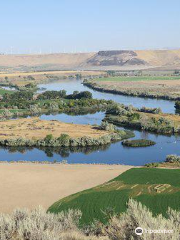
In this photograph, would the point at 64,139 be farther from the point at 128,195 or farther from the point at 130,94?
the point at 130,94

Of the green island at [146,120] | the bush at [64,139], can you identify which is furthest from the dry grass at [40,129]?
the green island at [146,120]

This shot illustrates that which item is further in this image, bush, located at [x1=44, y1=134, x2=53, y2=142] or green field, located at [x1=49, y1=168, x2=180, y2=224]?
bush, located at [x1=44, y1=134, x2=53, y2=142]

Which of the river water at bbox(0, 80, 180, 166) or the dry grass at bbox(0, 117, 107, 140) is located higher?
the dry grass at bbox(0, 117, 107, 140)

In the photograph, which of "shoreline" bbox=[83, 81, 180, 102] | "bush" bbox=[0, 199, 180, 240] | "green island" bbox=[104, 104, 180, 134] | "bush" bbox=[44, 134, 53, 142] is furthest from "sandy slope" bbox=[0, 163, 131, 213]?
"shoreline" bbox=[83, 81, 180, 102]

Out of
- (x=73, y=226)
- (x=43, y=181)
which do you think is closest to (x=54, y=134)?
(x=43, y=181)

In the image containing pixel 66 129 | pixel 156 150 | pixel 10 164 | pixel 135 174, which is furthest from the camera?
pixel 66 129

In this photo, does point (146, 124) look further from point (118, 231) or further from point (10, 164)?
point (118, 231)

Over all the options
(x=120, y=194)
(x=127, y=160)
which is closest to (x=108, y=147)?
(x=127, y=160)

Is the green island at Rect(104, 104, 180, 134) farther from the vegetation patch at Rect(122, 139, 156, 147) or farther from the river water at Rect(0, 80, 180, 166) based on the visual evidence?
the vegetation patch at Rect(122, 139, 156, 147)
